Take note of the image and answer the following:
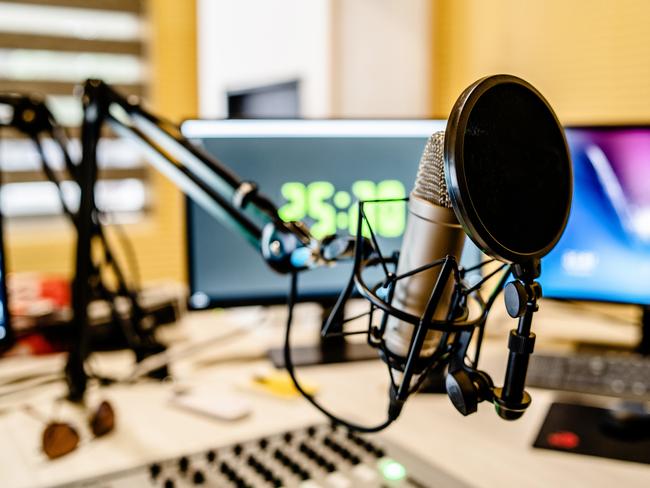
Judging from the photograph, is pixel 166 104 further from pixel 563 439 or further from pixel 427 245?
pixel 427 245

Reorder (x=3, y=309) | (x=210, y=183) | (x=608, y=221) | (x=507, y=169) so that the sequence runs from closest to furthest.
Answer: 1. (x=507, y=169)
2. (x=210, y=183)
3. (x=3, y=309)
4. (x=608, y=221)

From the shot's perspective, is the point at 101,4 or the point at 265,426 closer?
the point at 265,426

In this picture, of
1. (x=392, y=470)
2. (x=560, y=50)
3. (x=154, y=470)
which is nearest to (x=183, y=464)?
(x=154, y=470)

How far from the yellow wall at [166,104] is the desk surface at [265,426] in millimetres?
2190

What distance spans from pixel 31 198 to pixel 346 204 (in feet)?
8.94

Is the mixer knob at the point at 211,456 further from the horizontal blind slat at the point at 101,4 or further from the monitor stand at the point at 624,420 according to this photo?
the horizontal blind slat at the point at 101,4

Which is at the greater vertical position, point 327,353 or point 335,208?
point 335,208

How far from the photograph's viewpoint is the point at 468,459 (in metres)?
0.87

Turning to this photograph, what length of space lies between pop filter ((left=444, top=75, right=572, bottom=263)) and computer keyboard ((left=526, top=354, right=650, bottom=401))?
0.71 meters

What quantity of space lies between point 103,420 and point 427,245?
647 millimetres

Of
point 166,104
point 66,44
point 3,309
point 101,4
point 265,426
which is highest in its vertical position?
point 101,4

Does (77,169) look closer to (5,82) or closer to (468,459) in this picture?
(468,459)

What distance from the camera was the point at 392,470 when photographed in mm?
794

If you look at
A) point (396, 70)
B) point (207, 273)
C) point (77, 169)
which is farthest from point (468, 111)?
point (396, 70)
